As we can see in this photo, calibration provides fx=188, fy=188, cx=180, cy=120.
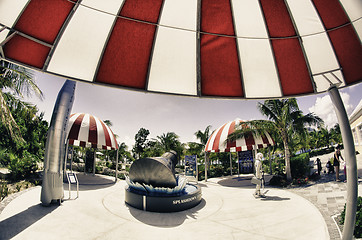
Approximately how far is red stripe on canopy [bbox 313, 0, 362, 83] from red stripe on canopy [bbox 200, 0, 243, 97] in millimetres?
1379

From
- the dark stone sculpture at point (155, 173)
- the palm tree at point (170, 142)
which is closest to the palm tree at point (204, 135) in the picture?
the palm tree at point (170, 142)

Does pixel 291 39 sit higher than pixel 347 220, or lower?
higher

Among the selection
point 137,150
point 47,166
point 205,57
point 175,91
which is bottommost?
point 47,166

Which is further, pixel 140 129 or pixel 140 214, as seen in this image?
pixel 140 129

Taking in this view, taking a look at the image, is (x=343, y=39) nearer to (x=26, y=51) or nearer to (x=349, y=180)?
(x=349, y=180)

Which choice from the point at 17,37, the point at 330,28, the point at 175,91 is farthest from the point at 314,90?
the point at 17,37

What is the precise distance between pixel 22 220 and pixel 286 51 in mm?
8906

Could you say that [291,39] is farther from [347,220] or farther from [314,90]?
[347,220]

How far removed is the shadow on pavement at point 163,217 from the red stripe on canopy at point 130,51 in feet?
18.1

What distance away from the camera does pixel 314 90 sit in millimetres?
3605

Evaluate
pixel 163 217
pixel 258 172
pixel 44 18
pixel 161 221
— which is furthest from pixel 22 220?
pixel 258 172

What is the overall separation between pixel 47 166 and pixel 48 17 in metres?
6.75

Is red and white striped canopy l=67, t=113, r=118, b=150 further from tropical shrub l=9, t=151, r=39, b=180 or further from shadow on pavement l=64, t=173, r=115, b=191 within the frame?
tropical shrub l=9, t=151, r=39, b=180

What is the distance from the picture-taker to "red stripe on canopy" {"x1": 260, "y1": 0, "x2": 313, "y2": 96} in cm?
315
